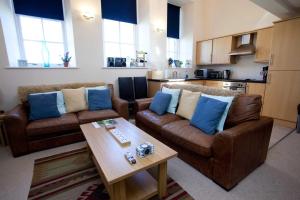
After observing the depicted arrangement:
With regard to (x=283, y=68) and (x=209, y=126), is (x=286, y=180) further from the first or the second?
(x=283, y=68)

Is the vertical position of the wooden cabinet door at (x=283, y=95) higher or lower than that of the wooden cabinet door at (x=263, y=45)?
lower

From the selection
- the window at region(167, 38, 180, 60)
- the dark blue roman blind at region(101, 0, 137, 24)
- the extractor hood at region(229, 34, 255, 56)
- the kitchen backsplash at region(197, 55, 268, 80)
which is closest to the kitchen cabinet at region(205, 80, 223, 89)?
the kitchen backsplash at region(197, 55, 268, 80)

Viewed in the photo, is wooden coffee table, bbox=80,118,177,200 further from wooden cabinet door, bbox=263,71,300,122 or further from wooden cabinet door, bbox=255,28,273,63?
wooden cabinet door, bbox=255,28,273,63

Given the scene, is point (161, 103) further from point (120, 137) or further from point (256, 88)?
point (256, 88)

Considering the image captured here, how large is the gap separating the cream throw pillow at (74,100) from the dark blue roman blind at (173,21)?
342 centimetres

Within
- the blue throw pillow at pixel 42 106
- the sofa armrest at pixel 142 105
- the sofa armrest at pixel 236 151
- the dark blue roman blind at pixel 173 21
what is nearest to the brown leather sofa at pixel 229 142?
the sofa armrest at pixel 236 151

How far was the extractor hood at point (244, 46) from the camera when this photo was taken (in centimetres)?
385

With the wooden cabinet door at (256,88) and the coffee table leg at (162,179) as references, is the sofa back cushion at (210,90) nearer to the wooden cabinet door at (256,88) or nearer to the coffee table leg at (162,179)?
the coffee table leg at (162,179)

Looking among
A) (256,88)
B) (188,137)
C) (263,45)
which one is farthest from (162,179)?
(263,45)

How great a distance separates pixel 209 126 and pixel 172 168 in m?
0.67

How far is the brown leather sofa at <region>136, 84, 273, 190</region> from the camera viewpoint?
57.9 inches

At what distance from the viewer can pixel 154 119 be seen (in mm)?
2424

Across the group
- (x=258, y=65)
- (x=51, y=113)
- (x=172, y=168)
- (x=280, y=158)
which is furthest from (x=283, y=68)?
(x=51, y=113)

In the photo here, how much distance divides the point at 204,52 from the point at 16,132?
4.90 metres
